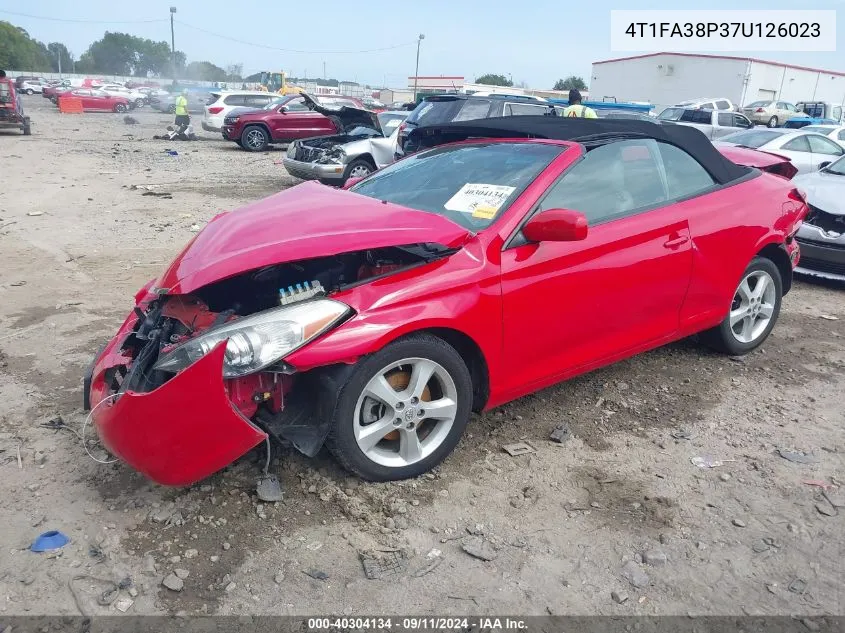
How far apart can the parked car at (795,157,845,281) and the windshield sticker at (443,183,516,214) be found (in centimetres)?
459

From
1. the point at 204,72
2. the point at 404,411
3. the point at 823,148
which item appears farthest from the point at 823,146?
the point at 204,72

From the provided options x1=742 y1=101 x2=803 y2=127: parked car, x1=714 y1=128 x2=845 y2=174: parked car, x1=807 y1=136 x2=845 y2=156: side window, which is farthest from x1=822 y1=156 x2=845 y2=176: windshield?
x1=742 y1=101 x2=803 y2=127: parked car

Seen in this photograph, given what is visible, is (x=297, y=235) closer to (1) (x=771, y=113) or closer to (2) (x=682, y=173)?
(2) (x=682, y=173)

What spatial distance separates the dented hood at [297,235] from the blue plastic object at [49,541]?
42.8 inches

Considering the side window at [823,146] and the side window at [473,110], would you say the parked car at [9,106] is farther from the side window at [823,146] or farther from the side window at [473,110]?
the side window at [823,146]

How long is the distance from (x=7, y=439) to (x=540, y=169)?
3058 mm

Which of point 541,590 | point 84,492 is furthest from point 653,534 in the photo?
point 84,492

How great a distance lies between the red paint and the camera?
238 centimetres

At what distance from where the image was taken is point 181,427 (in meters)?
2.44

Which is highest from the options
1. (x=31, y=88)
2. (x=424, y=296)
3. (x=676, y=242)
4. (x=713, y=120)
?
(x=31, y=88)

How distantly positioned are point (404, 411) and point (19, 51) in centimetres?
→ 9844

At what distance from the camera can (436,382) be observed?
2.99 meters

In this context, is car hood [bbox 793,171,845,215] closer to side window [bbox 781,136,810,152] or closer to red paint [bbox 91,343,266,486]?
side window [bbox 781,136,810,152]

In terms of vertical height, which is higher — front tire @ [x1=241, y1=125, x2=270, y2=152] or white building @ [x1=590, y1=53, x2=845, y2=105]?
white building @ [x1=590, y1=53, x2=845, y2=105]
